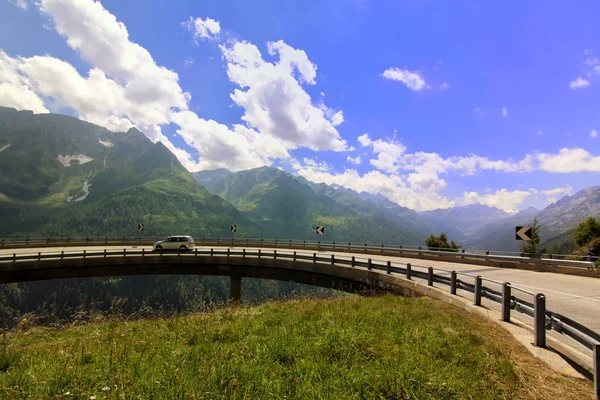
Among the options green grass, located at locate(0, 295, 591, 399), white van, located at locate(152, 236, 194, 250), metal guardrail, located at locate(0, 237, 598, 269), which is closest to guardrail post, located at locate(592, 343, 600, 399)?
green grass, located at locate(0, 295, 591, 399)

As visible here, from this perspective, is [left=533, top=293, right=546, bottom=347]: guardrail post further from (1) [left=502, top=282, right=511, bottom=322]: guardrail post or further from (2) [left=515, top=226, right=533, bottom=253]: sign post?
(2) [left=515, top=226, right=533, bottom=253]: sign post

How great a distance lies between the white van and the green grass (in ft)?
86.6

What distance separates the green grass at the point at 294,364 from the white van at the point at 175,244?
2641 cm

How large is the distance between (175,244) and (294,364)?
31787mm

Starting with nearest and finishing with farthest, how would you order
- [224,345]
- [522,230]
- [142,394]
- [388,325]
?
1. [142,394]
2. [224,345]
3. [388,325]
4. [522,230]

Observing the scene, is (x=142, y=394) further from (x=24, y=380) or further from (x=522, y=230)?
(x=522, y=230)

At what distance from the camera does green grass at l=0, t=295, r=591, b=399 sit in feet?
12.6

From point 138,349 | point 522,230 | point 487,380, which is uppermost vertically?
point 522,230

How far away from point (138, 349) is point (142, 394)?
252 centimetres

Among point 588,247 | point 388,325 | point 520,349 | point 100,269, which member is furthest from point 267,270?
point 588,247

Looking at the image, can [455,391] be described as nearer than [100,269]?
Yes

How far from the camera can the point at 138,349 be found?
572 cm

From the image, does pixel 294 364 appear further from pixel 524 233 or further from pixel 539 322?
pixel 524 233

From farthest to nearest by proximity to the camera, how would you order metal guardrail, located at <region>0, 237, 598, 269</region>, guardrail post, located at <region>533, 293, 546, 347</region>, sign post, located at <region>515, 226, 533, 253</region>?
metal guardrail, located at <region>0, 237, 598, 269</region>
sign post, located at <region>515, 226, 533, 253</region>
guardrail post, located at <region>533, 293, 546, 347</region>
